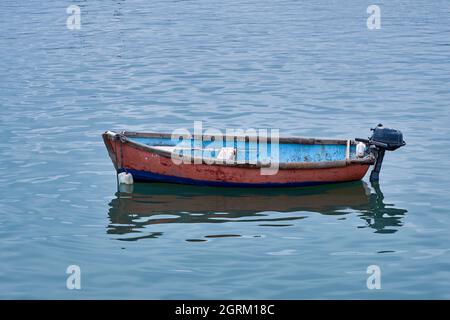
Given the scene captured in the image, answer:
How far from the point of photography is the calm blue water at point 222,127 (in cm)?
1805

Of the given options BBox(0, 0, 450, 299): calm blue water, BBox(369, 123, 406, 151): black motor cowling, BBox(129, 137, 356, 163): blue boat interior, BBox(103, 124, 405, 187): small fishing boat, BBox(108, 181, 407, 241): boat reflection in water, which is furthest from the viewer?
BBox(129, 137, 356, 163): blue boat interior

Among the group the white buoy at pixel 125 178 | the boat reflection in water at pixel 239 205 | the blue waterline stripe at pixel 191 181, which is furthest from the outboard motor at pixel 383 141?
the white buoy at pixel 125 178

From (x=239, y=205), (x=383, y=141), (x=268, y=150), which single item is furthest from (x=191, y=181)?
(x=383, y=141)

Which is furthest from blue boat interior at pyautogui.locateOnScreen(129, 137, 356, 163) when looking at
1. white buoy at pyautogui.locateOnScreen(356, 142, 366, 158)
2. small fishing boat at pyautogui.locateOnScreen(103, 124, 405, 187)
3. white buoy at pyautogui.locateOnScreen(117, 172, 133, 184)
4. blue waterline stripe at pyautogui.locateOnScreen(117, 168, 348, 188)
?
white buoy at pyautogui.locateOnScreen(117, 172, 133, 184)

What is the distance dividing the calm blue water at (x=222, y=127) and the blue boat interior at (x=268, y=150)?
1.15m

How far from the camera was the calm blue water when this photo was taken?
18.0 metres

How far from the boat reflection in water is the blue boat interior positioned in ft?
3.23

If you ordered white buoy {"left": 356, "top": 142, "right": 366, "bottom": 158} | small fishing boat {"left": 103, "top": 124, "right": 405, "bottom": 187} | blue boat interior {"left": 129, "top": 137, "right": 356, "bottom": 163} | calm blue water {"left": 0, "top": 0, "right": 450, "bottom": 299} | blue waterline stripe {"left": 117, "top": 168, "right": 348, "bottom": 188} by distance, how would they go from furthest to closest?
blue boat interior {"left": 129, "top": 137, "right": 356, "bottom": 163} < white buoy {"left": 356, "top": 142, "right": 366, "bottom": 158} < blue waterline stripe {"left": 117, "top": 168, "right": 348, "bottom": 188} < small fishing boat {"left": 103, "top": 124, "right": 405, "bottom": 187} < calm blue water {"left": 0, "top": 0, "right": 450, "bottom": 299}

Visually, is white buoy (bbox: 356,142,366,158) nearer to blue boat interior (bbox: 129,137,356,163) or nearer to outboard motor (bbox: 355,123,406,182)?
outboard motor (bbox: 355,123,406,182)

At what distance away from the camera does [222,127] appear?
2858 centimetres

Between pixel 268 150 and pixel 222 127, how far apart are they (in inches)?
194

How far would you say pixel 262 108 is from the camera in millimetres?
31172

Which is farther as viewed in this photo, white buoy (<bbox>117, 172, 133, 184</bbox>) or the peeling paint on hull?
white buoy (<bbox>117, 172, 133, 184</bbox>)
